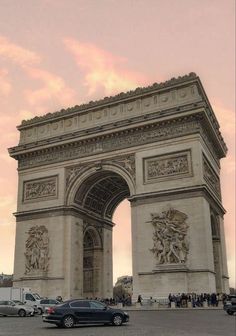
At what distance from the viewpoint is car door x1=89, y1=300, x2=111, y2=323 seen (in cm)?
1856

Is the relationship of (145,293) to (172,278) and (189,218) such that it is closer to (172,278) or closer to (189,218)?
(172,278)

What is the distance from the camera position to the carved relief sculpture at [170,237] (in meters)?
32.7

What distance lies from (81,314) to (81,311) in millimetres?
121

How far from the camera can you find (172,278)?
32.3 m

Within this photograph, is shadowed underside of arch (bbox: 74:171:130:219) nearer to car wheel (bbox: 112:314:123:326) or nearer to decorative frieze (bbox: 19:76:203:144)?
decorative frieze (bbox: 19:76:203:144)

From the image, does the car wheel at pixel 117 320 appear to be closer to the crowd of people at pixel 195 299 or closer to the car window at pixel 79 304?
the car window at pixel 79 304

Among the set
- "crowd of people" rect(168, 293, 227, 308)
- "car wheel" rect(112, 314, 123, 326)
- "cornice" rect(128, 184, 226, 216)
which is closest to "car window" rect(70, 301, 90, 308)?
"car wheel" rect(112, 314, 123, 326)

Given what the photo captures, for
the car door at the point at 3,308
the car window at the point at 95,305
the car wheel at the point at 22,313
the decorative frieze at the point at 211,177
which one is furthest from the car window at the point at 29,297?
the decorative frieze at the point at 211,177

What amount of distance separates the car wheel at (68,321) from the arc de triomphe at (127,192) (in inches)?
607

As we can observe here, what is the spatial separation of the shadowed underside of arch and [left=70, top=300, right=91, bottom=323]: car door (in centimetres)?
2103

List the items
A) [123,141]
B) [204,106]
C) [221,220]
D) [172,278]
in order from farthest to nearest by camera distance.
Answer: [221,220] < [123,141] < [204,106] < [172,278]

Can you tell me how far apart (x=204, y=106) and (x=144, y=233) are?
11257mm

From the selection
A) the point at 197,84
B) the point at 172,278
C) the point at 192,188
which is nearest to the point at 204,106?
the point at 197,84

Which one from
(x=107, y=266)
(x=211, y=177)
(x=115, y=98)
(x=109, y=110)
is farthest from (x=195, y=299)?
(x=115, y=98)
